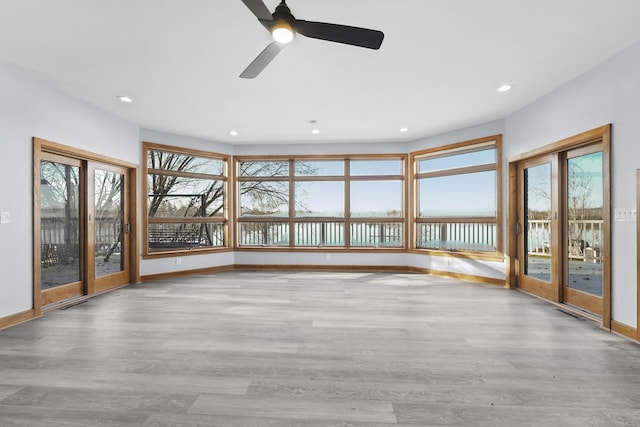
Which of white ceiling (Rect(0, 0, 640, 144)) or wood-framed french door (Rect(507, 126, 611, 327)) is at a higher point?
white ceiling (Rect(0, 0, 640, 144))

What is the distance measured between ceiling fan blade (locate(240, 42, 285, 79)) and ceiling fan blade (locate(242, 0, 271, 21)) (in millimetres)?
298

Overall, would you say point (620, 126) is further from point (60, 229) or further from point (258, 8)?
point (60, 229)

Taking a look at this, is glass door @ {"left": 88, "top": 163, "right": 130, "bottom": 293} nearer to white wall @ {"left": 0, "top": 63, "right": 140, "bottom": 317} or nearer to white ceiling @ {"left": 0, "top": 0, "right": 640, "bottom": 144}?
white wall @ {"left": 0, "top": 63, "right": 140, "bottom": 317}

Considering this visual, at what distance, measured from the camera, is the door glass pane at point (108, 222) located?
4.82 meters

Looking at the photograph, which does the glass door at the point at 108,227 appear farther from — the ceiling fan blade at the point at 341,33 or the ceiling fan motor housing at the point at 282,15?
the ceiling fan blade at the point at 341,33

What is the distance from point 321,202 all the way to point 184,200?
9.35 ft

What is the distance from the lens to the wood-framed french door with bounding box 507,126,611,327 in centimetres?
345

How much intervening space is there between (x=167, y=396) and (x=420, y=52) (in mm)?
3555

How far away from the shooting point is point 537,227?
15.1ft

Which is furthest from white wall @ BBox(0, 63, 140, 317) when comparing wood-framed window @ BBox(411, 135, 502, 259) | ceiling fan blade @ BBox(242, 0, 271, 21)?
wood-framed window @ BBox(411, 135, 502, 259)

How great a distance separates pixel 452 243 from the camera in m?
6.04

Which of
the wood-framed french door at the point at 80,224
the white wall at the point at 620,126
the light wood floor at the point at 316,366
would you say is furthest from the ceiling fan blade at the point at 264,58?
the white wall at the point at 620,126

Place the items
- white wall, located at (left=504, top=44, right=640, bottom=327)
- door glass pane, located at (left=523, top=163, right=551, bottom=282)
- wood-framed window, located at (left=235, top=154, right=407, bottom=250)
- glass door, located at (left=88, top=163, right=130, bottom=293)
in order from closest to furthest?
white wall, located at (left=504, top=44, right=640, bottom=327), door glass pane, located at (left=523, top=163, right=551, bottom=282), glass door, located at (left=88, top=163, right=130, bottom=293), wood-framed window, located at (left=235, top=154, right=407, bottom=250)

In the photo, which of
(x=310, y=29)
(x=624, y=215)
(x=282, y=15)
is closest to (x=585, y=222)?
(x=624, y=215)
